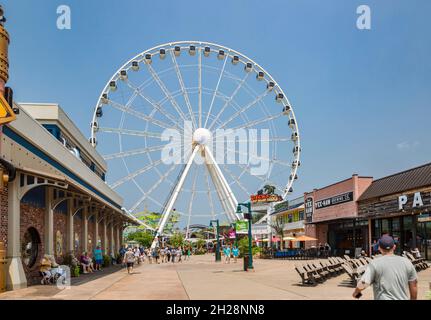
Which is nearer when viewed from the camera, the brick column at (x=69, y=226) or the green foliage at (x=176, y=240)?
the brick column at (x=69, y=226)

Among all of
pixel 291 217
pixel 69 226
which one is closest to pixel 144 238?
pixel 291 217

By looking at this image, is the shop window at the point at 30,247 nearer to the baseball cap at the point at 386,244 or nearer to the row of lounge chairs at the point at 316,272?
the row of lounge chairs at the point at 316,272

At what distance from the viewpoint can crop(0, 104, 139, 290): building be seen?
16.0 metres

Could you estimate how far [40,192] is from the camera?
20.1 m

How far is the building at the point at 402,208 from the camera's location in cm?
3133

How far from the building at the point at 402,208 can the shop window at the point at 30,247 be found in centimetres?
1731

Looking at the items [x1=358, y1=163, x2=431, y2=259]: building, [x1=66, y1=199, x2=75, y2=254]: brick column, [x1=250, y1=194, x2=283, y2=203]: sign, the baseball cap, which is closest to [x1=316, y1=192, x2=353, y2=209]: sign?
[x1=358, y1=163, x2=431, y2=259]: building

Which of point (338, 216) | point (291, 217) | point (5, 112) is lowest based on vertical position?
point (291, 217)

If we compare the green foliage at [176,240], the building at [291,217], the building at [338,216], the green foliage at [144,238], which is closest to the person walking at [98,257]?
the building at [338,216]

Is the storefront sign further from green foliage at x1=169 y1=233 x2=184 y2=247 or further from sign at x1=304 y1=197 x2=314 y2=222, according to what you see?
green foliage at x1=169 y1=233 x2=184 y2=247

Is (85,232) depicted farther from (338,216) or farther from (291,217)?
(291,217)

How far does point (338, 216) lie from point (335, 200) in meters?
1.42

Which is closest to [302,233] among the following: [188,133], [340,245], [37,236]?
[340,245]

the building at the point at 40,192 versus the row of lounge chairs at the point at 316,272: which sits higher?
the building at the point at 40,192
